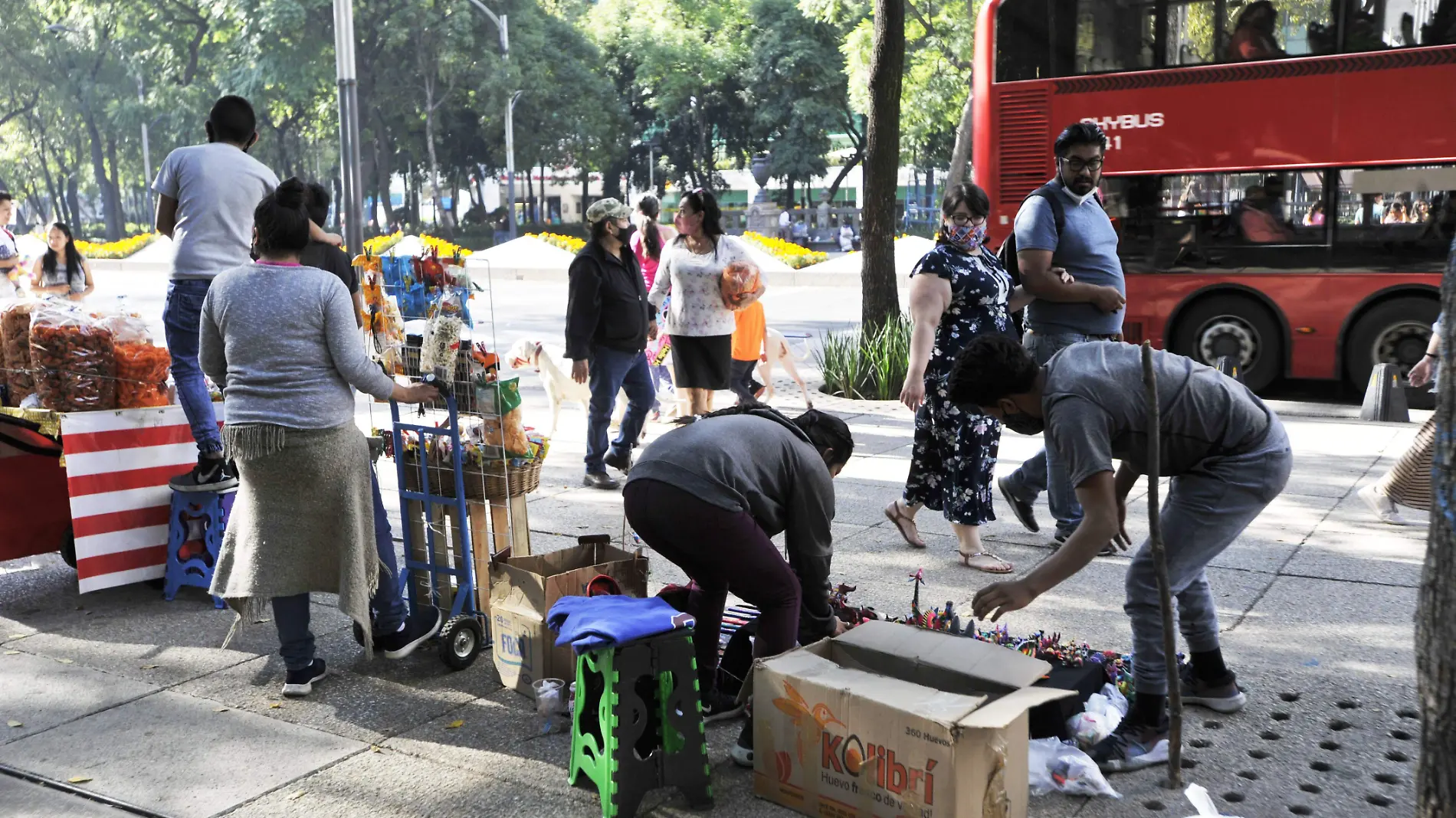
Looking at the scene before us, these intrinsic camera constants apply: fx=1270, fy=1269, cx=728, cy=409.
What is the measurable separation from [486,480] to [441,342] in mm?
566

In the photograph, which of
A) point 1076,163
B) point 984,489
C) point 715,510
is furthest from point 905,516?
point 715,510

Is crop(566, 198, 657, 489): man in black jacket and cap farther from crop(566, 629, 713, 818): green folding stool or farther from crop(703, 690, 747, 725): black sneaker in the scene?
crop(566, 629, 713, 818): green folding stool

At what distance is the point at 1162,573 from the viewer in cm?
347

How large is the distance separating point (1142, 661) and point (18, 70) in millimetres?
59654

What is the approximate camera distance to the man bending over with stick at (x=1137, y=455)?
10.7 feet

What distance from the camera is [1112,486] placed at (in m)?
3.24

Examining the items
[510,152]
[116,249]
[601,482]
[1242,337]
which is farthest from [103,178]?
[601,482]

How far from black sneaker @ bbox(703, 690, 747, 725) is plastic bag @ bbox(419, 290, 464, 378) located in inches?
59.6

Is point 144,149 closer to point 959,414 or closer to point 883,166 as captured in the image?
point 883,166

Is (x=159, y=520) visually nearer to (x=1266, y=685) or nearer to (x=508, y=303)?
(x=1266, y=685)

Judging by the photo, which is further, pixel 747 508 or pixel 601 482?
pixel 601 482

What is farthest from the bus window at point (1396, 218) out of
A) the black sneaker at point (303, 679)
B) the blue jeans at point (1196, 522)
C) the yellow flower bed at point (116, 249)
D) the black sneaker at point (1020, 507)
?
the yellow flower bed at point (116, 249)

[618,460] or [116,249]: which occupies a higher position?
[116,249]

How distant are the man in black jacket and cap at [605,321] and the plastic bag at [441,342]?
7.96 ft
